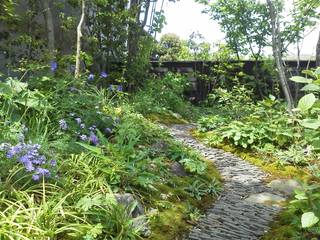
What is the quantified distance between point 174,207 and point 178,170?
0.80 meters

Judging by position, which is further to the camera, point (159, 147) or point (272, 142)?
point (272, 142)

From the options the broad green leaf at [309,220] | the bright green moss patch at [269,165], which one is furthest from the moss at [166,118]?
the broad green leaf at [309,220]

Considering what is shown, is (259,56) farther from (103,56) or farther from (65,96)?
(65,96)

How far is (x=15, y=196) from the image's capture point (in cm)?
246

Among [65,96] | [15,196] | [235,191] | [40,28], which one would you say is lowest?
[235,191]

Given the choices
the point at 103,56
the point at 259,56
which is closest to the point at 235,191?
the point at 103,56

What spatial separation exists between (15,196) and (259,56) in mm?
8226

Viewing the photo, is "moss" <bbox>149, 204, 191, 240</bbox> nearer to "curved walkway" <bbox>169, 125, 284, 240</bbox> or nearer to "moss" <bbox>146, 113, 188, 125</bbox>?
"curved walkway" <bbox>169, 125, 284, 240</bbox>

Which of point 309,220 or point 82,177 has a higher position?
point 309,220

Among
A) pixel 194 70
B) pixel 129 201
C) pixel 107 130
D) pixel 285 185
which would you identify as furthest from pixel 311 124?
pixel 194 70

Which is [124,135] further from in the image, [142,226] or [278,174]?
[278,174]

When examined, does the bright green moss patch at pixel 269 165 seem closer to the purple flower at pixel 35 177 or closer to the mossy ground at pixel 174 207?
the mossy ground at pixel 174 207

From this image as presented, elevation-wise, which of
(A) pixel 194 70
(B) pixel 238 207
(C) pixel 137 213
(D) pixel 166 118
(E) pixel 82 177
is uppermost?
(A) pixel 194 70

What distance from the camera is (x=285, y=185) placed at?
13.4ft
